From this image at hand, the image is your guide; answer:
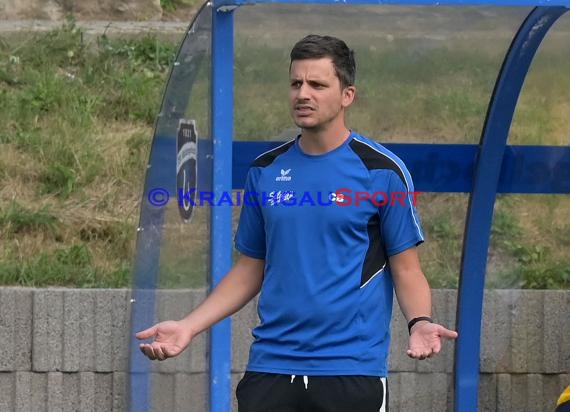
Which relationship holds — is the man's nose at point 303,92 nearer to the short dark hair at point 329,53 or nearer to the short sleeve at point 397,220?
the short dark hair at point 329,53

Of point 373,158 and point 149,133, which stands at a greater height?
point 149,133

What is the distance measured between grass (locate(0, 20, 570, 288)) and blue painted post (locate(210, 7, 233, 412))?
0.18 metres

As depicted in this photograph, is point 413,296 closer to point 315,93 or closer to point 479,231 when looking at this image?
point 315,93

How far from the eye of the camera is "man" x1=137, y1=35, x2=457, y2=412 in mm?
3400

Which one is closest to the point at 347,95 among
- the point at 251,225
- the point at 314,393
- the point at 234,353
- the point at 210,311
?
the point at 251,225

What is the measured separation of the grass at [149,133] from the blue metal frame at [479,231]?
0.06 metres

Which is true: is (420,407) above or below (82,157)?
below

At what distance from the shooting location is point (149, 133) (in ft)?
22.1

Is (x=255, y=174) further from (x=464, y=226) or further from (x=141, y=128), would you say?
(x=141, y=128)

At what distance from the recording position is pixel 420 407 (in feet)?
17.9

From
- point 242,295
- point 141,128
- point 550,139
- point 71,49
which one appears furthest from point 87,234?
point 242,295

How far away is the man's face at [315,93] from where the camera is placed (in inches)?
136

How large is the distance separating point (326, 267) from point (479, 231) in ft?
6.78

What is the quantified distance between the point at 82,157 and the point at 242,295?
119 inches
